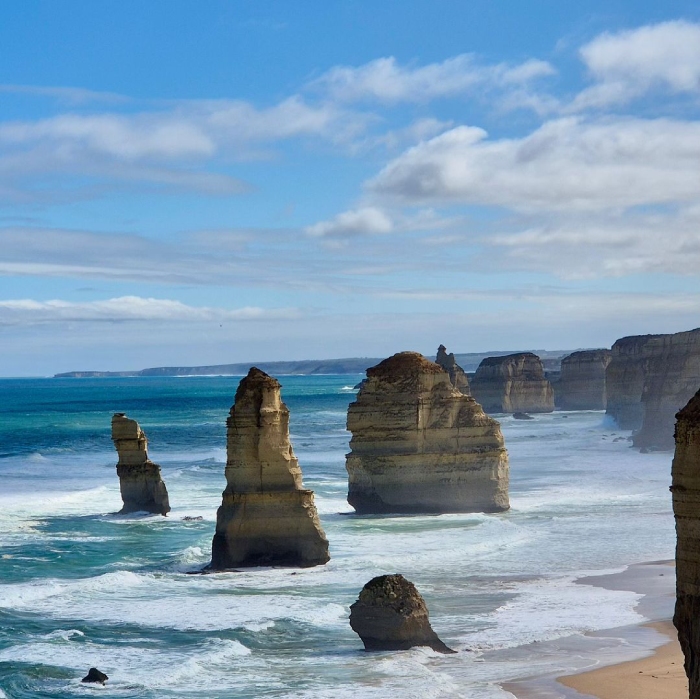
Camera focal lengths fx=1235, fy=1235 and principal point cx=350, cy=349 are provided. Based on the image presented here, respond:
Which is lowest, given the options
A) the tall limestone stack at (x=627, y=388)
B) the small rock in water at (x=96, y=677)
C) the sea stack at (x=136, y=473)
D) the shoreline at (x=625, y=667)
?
the shoreline at (x=625, y=667)

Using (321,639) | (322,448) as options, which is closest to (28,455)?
(322,448)

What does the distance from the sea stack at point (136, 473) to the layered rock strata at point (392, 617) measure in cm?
2005

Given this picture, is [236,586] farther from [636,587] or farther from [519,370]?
[519,370]

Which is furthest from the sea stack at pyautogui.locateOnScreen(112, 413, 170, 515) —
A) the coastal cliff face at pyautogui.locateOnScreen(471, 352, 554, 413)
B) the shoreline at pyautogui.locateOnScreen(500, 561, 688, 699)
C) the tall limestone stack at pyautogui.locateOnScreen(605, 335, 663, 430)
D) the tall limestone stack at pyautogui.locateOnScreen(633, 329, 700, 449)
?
the coastal cliff face at pyautogui.locateOnScreen(471, 352, 554, 413)

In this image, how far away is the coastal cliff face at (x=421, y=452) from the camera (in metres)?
40.6

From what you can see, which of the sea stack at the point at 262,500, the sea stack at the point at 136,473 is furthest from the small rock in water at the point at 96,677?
the sea stack at the point at 136,473

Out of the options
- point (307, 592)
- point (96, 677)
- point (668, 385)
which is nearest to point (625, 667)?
point (307, 592)

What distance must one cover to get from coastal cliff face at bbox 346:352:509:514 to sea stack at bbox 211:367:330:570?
31.1ft

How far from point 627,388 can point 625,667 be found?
7285 cm

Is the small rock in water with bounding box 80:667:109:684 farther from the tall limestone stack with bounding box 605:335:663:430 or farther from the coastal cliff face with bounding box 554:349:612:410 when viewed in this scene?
the coastal cliff face with bounding box 554:349:612:410

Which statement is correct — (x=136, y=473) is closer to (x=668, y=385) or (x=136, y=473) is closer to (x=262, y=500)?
(x=262, y=500)

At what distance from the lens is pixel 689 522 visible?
42.2ft

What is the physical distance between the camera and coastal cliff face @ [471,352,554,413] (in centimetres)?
12000

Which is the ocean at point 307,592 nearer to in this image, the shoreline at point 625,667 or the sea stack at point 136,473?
the shoreline at point 625,667
